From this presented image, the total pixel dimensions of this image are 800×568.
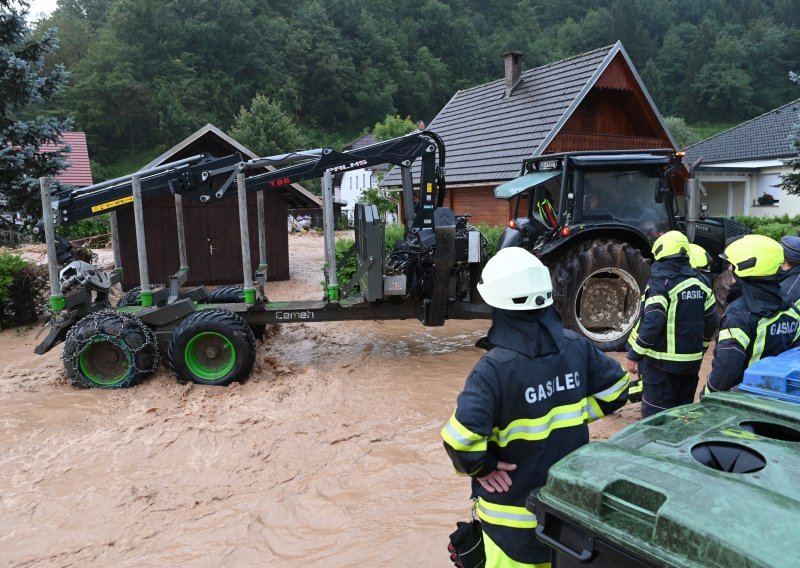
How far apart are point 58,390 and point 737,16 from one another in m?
81.4

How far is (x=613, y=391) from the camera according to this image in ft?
8.35

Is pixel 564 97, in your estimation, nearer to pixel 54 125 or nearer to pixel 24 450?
pixel 54 125

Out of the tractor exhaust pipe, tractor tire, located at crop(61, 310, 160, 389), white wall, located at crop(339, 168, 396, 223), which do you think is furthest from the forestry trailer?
white wall, located at crop(339, 168, 396, 223)

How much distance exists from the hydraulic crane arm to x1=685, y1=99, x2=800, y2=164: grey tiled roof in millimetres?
19835

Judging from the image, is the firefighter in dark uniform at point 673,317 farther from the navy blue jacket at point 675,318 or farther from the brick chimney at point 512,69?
Answer: the brick chimney at point 512,69

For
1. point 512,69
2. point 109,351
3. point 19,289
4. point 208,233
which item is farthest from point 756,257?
point 512,69

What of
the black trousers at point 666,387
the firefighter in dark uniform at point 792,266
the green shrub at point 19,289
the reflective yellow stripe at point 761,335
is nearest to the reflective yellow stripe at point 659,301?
the black trousers at point 666,387

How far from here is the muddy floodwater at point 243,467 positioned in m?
3.84

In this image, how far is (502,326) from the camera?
2.34 metres

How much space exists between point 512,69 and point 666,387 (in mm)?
14220

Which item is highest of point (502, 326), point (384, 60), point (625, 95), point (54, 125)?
point (384, 60)

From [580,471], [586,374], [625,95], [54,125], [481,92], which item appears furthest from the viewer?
[481,92]

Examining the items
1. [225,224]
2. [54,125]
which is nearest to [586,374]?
[54,125]

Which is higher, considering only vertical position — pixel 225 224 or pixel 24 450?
pixel 225 224
